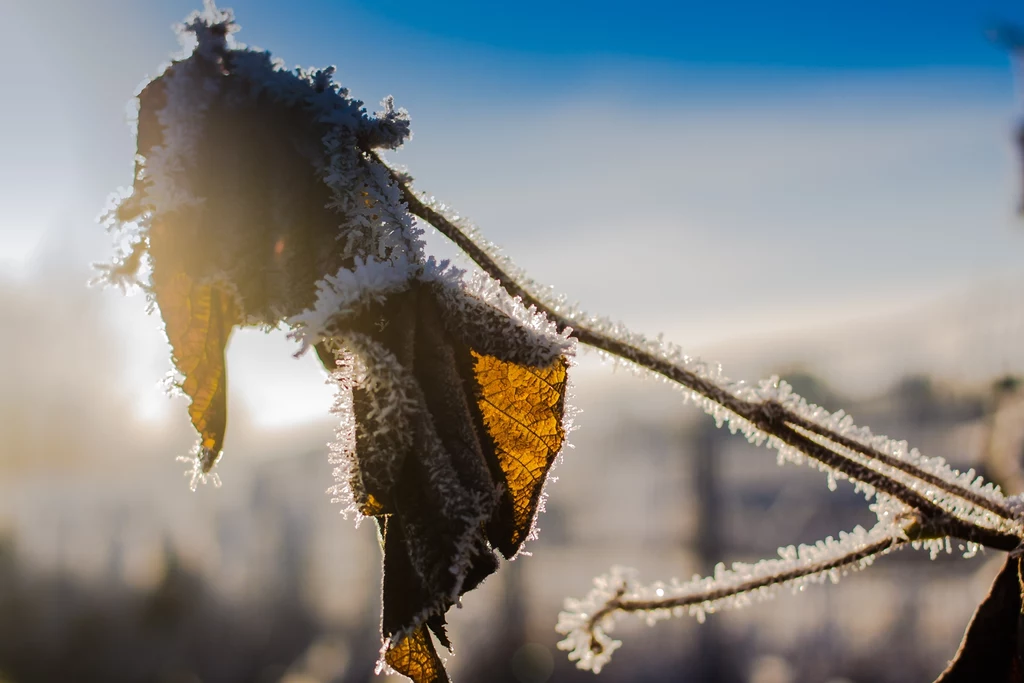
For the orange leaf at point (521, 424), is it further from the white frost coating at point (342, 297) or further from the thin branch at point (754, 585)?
the thin branch at point (754, 585)

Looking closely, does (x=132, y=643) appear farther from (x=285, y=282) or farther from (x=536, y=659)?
A: (x=285, y=282)

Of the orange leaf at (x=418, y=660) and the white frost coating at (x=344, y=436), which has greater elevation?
the white frost coating at (x=344, y=436)

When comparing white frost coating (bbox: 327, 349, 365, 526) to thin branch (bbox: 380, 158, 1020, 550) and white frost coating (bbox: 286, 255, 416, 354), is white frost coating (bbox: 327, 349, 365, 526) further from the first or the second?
thin branch (bbox: 380, 158, 1020, 550)

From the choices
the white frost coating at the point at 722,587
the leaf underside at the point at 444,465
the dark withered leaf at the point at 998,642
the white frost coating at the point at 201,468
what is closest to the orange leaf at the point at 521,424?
the leaf underside at the point at 444,465

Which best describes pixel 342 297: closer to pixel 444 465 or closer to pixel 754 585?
pixel 444 465

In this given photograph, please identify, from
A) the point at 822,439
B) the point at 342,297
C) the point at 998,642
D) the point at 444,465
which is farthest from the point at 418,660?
the point at 998,642

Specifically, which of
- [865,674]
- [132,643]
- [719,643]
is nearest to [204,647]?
[132,643]
